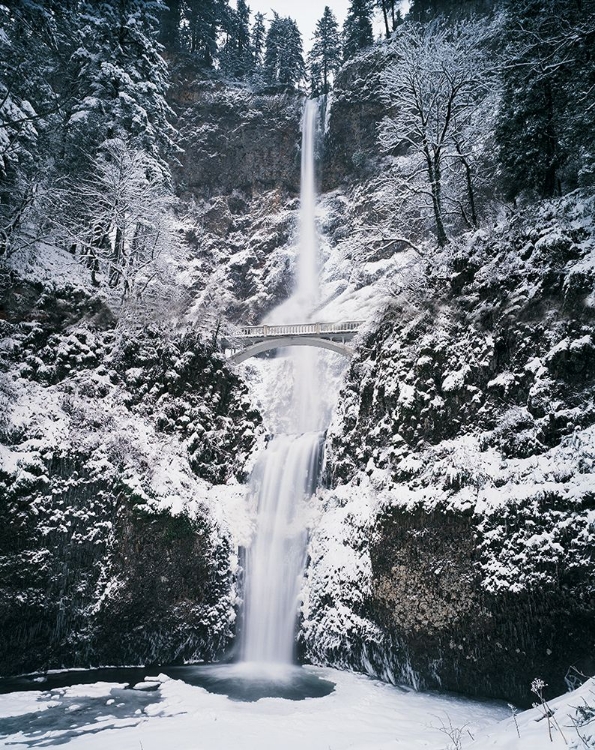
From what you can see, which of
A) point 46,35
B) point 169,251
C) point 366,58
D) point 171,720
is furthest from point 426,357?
point 366,58

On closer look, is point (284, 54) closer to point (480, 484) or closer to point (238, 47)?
point (238, 47)

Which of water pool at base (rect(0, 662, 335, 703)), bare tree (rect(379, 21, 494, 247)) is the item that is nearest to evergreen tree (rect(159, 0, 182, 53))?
bare tree (rect(379, 21, 494, 247))

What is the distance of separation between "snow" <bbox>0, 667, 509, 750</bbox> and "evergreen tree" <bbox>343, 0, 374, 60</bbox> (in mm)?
59109

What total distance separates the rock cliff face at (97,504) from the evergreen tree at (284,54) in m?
49.5

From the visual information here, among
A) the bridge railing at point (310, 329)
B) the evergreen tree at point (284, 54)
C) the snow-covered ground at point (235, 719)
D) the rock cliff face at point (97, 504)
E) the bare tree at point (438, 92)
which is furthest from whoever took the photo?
the evergreen tree at point (284, 54)

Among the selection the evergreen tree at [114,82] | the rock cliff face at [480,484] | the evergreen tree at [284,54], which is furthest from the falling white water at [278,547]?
the evergreen tree at [284,54]

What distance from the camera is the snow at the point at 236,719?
734cm

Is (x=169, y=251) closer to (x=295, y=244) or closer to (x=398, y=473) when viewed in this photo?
(x=398, y=473)

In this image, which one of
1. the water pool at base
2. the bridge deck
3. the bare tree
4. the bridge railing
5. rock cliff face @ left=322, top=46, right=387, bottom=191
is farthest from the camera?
rock cliff face @ left=322, top=46, right=387, bottom=191

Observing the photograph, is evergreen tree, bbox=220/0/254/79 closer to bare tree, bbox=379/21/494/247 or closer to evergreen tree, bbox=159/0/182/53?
evergreen tree, bbox=159/0/182/53

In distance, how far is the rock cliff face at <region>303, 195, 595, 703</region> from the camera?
28.3ft

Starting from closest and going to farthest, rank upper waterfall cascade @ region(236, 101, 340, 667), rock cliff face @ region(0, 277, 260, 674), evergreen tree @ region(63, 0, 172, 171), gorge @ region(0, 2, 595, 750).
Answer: gorge @ region(0, 2, 595, 750) → rock cliff face @ region(0, 277, 260, 674) → upper waterfall cascade @ region(236, 101, 340, 667) → evergreen tree @ region(63, 0, 172, 171)

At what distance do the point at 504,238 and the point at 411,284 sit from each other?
313 centimetres

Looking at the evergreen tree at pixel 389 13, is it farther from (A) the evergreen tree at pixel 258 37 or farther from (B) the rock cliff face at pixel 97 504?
(B) the rock cliff face at pixel 97 504
